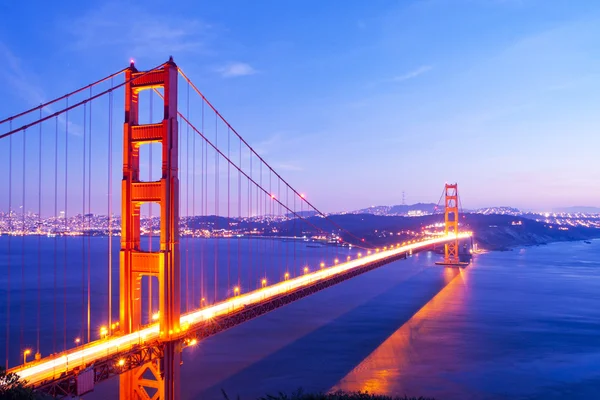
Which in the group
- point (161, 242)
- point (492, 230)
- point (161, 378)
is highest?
point (161, 242)

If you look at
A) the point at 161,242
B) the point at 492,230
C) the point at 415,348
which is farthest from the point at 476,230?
the point at 161,242

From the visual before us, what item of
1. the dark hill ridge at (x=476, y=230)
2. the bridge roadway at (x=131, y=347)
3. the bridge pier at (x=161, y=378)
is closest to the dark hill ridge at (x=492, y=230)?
the dark hill ridge at (x=476, y=230)

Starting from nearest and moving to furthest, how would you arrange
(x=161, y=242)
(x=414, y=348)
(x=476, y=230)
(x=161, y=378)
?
(x=161, y=378)
(x=161, y=242)
(x=414, y=348)
(x=476, y=230)

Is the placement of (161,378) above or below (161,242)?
below

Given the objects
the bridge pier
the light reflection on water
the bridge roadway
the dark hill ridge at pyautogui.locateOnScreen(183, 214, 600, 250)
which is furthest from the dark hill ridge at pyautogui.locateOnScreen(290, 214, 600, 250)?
the bridge pier

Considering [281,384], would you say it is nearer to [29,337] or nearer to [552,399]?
[552,399]

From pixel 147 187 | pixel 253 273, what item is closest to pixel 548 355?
pixel 147 187

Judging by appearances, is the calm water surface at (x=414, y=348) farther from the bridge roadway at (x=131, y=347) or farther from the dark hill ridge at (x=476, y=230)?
the dark hill ridge at (x=476, y=230)

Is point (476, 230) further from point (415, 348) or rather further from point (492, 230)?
point (415, 348)

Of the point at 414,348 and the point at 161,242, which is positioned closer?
the point at 161,242
